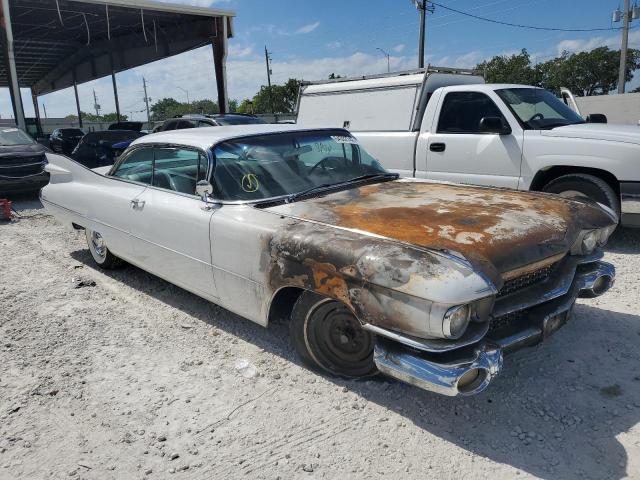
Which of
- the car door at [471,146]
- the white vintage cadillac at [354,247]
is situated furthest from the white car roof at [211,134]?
the car door at [471,146]

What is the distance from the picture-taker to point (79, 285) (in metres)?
4.94

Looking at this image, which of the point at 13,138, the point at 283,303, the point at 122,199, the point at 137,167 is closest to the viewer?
the point at 283,303

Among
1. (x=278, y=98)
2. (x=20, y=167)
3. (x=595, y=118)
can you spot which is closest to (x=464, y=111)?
(x=595, y=118)

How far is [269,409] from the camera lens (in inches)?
112

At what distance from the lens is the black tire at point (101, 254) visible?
16.8 feet

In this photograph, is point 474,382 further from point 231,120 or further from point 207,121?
point 207,121

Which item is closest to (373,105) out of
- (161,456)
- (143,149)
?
(143,149)

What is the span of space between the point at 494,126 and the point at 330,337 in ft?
13.2

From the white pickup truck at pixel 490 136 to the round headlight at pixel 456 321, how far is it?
12.9 feet

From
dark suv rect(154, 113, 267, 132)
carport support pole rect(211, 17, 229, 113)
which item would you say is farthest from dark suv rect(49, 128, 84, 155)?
dark suv rect(154, 113, 267, 132)

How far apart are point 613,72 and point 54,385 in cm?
5076

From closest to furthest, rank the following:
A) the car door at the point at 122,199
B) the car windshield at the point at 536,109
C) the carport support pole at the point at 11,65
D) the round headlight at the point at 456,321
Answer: the round headlight at the point at 456,321
the car door at the point at 122,199
the car windshield at the point at 536,109
the carport support pole at the point at 11,65

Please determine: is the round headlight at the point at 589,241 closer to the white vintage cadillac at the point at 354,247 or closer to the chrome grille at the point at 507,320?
the white vintage cadillac at the point at 354,247

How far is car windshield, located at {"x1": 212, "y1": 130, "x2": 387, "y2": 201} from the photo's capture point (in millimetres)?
3562
